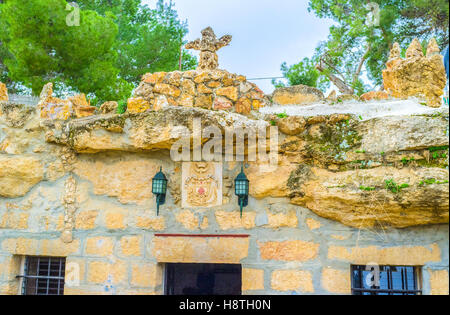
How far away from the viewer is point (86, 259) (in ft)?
10.8

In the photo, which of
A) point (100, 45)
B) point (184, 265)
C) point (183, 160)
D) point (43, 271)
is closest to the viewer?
point (183, 160)

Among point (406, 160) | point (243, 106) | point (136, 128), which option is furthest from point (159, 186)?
point (406, 160)

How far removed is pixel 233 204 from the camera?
3.21 meters

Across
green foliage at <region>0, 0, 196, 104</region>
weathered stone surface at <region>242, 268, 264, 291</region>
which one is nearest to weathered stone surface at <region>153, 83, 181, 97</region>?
weathered stone surface at <region>242, 268, 264, 291</region>

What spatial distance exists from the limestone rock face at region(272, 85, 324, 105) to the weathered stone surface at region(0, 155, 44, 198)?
2128mm

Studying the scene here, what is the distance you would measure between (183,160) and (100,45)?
15.3 feet

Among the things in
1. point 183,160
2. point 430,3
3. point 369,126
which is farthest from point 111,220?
point 430,3

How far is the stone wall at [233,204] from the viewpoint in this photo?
9.37 feet

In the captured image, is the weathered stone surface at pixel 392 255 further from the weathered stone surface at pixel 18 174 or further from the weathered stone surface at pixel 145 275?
the weathered stone surface at pixel 18 174

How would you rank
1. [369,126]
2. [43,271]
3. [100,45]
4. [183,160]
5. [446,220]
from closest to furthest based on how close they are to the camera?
[446,220]
[369,126]
[183,160]
[43,271]
[100,45]

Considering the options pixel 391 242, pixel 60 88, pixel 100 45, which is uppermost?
pixel 100 45

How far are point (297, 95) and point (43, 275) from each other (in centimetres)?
269

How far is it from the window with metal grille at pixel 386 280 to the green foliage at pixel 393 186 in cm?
62

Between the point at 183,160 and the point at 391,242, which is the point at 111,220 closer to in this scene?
the point at 183,160
